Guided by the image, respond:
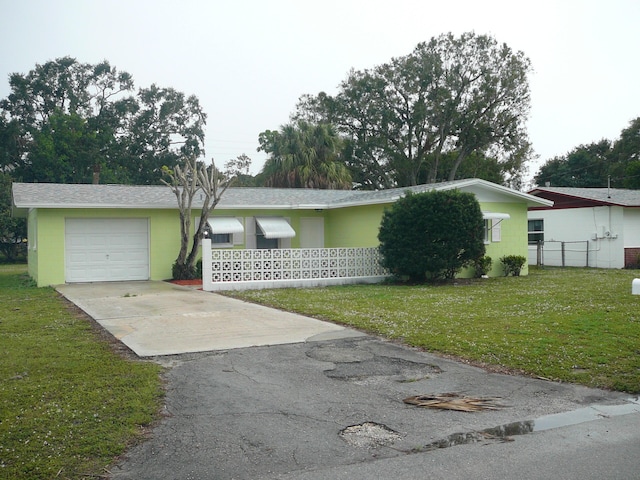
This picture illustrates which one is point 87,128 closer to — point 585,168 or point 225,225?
point 225,225

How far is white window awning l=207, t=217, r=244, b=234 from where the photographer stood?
20.6 m

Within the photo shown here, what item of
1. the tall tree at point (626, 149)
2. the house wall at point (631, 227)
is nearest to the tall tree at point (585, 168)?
the tall tree at point (626, 149)

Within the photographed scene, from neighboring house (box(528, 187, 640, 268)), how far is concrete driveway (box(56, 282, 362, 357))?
1666cm

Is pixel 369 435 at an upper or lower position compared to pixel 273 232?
lower

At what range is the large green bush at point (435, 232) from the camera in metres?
17.4

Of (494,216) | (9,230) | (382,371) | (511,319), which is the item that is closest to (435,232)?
(494,216)

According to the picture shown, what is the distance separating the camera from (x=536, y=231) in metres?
27.7

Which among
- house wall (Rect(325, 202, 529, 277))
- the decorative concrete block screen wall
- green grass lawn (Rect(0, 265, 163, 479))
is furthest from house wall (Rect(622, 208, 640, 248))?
green grass lawn (Rect(0, 265, 163, 479))

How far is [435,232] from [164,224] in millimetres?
8996

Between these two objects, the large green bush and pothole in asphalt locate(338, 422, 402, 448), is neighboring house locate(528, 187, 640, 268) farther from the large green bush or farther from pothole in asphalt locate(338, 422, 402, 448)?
pothole in asphalt locate(338, 422, 402, 448)

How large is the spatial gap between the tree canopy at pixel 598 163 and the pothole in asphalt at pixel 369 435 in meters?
43.9

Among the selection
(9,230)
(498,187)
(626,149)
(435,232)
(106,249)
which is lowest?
(106,249)

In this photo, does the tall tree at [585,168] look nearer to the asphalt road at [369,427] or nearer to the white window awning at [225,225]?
the white window awning at [225,225]

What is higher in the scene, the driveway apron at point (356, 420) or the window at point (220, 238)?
the window at point (220, 238)
